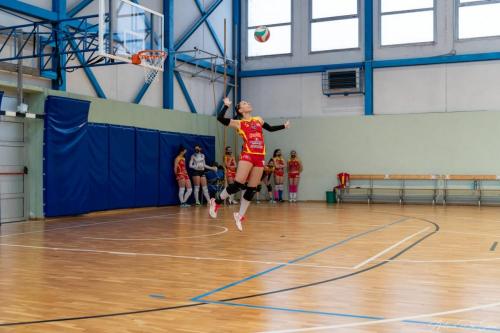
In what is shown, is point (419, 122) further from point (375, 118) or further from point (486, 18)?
point (486, 18)

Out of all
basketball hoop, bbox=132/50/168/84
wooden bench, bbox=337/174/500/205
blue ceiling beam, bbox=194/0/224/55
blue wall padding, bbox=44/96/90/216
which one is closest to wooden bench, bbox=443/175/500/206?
wooden bench, bbox=337/174/500/205

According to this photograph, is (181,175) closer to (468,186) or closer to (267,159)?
(267,159)

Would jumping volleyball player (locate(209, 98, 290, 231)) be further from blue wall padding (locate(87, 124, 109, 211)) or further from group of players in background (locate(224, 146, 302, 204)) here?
group of players in background (locate(224, 146, 302, 204))

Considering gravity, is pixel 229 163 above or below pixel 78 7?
below

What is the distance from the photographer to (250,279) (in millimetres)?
5762

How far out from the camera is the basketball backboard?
1143 cm

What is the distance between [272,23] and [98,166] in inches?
388

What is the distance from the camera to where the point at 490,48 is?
17.9 m

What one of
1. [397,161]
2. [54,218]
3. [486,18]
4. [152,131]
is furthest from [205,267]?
[486,18]

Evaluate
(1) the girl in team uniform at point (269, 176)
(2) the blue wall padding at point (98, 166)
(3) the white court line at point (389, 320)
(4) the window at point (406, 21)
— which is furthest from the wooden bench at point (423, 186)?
(3) the white court line at point (389, 320)

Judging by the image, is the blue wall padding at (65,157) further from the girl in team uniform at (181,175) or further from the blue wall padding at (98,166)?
the girl in team uniform at (181,175)

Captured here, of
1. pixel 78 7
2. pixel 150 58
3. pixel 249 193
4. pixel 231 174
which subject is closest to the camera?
pixel 249 193

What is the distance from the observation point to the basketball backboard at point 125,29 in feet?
37.5

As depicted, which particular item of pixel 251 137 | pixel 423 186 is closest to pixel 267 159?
pixel 423 186
